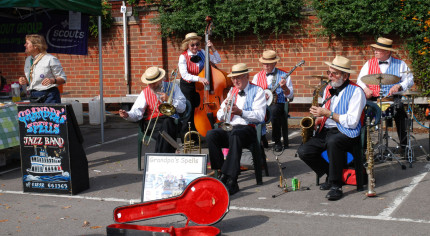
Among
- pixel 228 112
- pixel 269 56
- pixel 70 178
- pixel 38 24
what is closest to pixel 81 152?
pixel 70 178

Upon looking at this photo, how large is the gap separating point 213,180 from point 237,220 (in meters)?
0.72

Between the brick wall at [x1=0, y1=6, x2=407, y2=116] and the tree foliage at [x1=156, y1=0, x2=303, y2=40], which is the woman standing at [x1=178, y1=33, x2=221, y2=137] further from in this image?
the brick wall at [x1=0, y1=6, x2=407, y2=116]

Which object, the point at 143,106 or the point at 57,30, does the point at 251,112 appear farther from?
the point at 57,30

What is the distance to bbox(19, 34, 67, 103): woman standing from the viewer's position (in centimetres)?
791

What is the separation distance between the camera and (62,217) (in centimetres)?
580

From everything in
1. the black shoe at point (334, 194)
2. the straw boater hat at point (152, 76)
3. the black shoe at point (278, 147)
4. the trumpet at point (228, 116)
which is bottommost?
the black shoe at point (334, 194)

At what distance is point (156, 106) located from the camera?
7527mm

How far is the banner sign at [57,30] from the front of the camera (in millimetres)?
10742

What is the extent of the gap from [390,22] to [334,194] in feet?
18.8

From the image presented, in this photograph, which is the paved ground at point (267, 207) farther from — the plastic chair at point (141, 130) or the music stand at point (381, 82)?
the plastic chair at point (141, 130)

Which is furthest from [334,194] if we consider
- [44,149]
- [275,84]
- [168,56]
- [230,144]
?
[168,56]

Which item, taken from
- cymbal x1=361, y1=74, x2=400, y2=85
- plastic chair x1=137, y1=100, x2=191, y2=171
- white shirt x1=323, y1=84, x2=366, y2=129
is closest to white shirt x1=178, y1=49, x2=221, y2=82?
plastic chair x1=137, y1=100, x2=191, y2=171

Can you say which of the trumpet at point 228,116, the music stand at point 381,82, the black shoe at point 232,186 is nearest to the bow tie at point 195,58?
the trumpet at point 228,116

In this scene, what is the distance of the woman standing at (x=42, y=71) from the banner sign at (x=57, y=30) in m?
2.73
